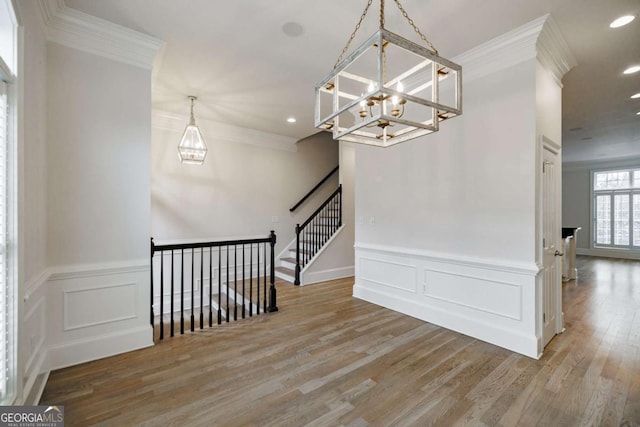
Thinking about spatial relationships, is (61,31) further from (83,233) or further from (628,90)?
(628,90)

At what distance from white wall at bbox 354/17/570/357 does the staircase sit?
1.91 metres

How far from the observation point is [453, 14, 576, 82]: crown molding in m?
2.59

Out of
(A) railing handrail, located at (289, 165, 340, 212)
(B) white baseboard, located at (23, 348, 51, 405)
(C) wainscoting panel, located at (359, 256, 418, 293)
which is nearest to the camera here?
(B) white baseboard, located at (23, 348, 51, 405)

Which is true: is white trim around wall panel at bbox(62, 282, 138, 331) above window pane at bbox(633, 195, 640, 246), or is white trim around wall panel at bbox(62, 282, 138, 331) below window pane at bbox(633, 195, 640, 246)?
below

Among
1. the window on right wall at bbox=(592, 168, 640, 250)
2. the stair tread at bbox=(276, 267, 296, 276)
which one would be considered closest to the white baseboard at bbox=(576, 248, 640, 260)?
the window on right wall at bbox=(592, 168, 640, 250)

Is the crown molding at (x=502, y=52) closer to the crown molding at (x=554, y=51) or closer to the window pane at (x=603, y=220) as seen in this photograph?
the crown molding at (x=554, y=51)

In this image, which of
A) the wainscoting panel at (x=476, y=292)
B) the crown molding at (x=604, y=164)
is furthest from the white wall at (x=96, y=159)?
the crown molding at (x=604, y=164)

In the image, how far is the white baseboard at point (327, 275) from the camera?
209 inches

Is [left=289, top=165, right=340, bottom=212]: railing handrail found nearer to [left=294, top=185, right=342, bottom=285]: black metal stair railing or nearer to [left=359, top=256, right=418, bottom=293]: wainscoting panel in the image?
[left=294, top=185, right=342, bottom=285]: black metal stair railing

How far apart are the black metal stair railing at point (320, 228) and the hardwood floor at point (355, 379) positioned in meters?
2.27

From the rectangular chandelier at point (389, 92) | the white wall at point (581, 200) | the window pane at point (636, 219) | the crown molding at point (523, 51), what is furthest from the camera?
the white wall at point (581, 200)

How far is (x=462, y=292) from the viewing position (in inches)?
126

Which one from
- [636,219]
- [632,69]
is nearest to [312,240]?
[632,69]

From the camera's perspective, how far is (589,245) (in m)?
9.06
